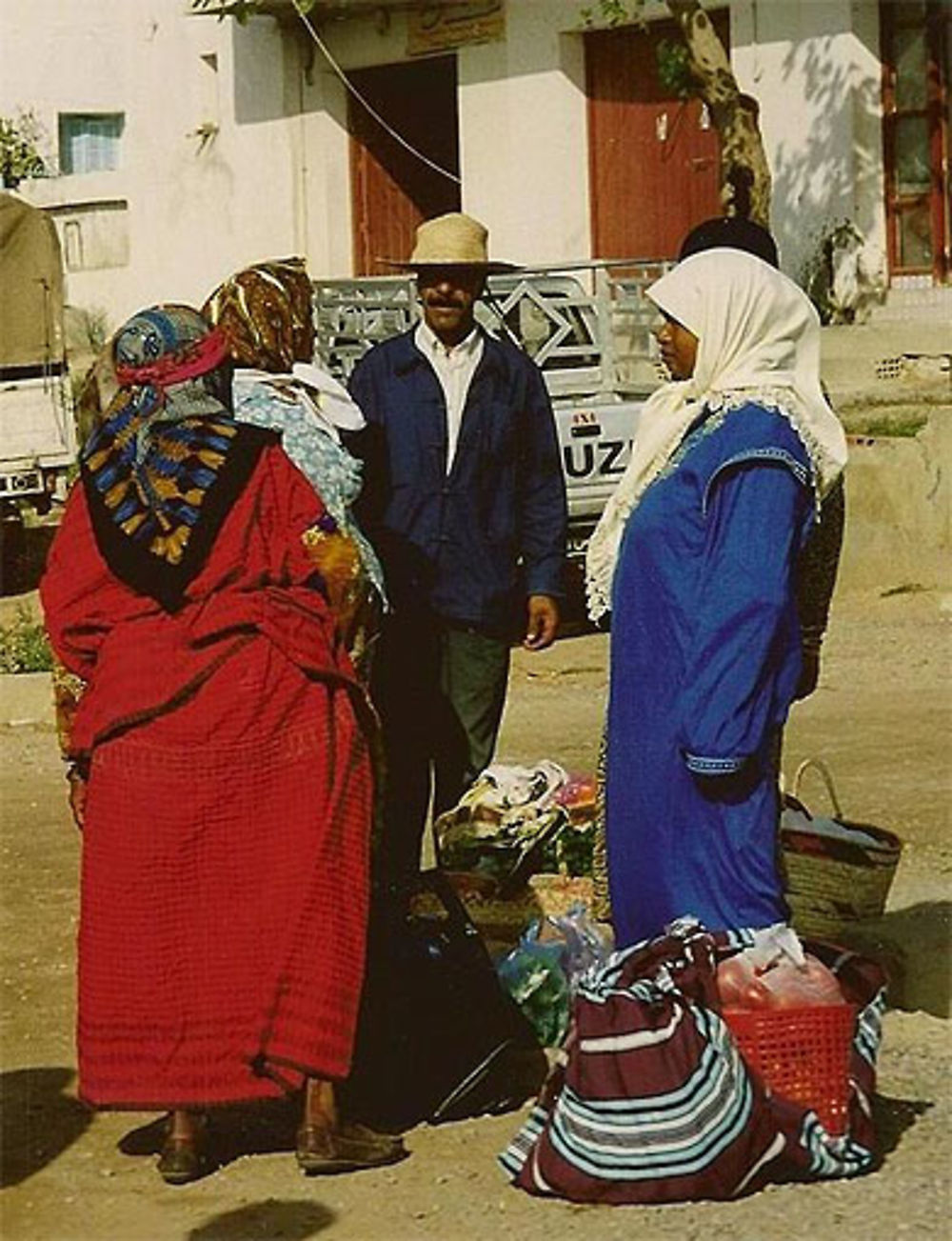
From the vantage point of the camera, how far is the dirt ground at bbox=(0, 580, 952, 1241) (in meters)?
5.07

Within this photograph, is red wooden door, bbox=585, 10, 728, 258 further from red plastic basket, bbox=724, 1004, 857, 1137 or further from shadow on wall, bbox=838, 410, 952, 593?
red plastic basket, bbox=724, 1004, 857, 1137

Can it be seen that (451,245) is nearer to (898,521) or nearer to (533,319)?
(533,319)

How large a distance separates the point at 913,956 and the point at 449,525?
157 cm

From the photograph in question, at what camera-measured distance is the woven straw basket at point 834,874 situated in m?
6.40

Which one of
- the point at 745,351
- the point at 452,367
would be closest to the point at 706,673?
the point at 745,351

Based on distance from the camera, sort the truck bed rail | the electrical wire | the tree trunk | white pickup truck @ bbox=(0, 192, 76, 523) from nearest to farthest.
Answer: the truck bed rail, the tree trunk, white pickup truck @ bbox=(0, 192, 76, 523), the electrical wire

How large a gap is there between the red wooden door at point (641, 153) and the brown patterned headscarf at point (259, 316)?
15.6 meters

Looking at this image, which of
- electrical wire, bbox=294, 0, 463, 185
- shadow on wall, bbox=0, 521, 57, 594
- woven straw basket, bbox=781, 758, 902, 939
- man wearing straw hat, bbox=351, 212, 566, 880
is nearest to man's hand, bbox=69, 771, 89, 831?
man wearing straw hat, bbox=351, 212, 566, 880

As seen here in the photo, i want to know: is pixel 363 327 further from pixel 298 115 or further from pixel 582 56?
pixel 298 115

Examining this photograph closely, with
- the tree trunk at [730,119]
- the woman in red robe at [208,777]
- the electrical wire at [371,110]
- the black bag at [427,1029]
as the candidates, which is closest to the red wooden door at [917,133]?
the tree trunk at [730,119]

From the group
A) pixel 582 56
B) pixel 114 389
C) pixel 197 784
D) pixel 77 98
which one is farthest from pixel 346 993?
pixel 77 98

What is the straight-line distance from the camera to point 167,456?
5.41m

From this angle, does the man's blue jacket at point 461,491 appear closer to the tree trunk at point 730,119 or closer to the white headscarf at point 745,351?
the white headscarf at point 745,351

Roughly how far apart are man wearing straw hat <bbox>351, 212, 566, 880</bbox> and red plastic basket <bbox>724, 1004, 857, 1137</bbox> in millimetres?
1551
